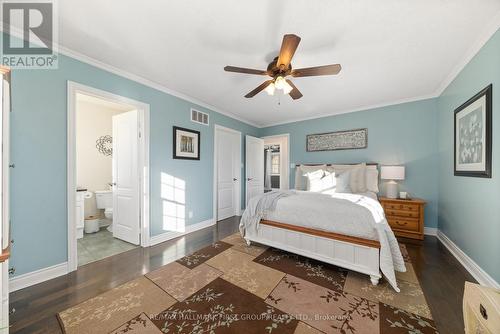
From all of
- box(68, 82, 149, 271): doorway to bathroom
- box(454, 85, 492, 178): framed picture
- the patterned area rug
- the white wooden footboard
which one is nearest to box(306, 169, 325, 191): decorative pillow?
the white wooden footboard

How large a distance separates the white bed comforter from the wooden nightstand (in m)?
1.27

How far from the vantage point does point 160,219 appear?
3.04 metres

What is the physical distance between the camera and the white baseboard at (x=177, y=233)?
2.94 m

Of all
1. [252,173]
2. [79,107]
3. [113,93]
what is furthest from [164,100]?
[252,173]

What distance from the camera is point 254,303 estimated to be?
165 centimetres

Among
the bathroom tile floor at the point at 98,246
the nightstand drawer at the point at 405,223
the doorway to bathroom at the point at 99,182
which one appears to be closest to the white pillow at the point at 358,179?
the nightstand drawer at the point at 405,223

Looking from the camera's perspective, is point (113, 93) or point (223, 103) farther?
point (223, 103)

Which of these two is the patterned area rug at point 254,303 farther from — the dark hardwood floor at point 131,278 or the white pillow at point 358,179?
the white pillow at point 358,179

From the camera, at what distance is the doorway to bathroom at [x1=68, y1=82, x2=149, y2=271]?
2193 millimetres

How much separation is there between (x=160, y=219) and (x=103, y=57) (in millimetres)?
2392

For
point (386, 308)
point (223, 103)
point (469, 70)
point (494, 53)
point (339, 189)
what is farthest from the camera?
point (223, 103)

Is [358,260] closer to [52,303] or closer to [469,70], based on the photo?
[469,70]

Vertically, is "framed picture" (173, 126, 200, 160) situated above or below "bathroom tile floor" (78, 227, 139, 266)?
above

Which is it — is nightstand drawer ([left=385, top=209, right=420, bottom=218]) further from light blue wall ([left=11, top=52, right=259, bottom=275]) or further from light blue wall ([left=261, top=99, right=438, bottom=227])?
light blue wall ([left=11, top=52, right=259, bottom=275])
